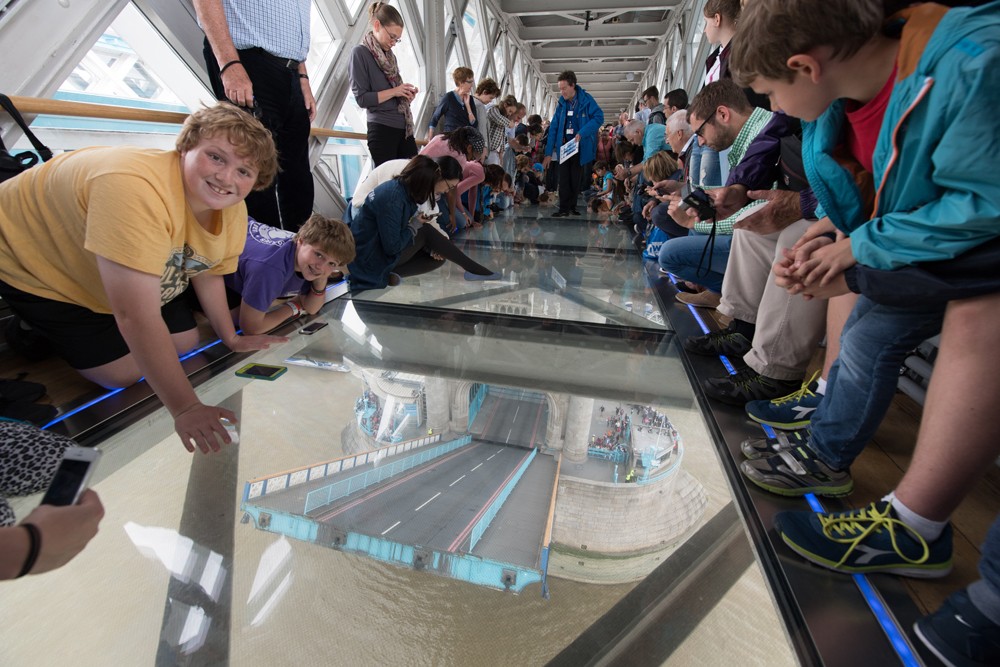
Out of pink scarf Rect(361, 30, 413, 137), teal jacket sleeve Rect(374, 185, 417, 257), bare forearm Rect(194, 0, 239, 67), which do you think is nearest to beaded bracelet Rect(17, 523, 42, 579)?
bare forearm Rect(194, 0, 239, 67)

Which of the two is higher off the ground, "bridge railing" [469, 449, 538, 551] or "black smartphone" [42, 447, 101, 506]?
"black smartphone" [42, 447, 101, 506]

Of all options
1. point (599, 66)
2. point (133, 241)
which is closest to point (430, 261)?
point (133, 241)

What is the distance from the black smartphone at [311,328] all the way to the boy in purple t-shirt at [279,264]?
11cm

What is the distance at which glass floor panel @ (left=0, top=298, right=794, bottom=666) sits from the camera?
28.6 inches

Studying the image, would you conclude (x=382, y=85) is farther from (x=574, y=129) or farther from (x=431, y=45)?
(x=574, y=129)

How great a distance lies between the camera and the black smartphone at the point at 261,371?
155 cm

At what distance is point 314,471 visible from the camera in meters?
1.09

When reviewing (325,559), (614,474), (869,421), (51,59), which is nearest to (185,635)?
(325,559)

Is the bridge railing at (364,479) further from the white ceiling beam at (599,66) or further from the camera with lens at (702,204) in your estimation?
the white ceiling beam at (599,66)

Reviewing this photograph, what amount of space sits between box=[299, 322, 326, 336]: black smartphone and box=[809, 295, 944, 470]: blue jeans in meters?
1.86

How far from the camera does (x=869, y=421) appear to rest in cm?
98

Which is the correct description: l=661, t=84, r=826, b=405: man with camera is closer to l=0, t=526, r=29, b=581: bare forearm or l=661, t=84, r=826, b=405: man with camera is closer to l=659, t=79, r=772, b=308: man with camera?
l=659, t=79, r=772, b=308: man with camera

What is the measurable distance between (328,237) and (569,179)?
15.8 ft

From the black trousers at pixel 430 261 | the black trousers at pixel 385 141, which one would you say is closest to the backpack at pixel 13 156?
the black trousers at pixel 430 261
